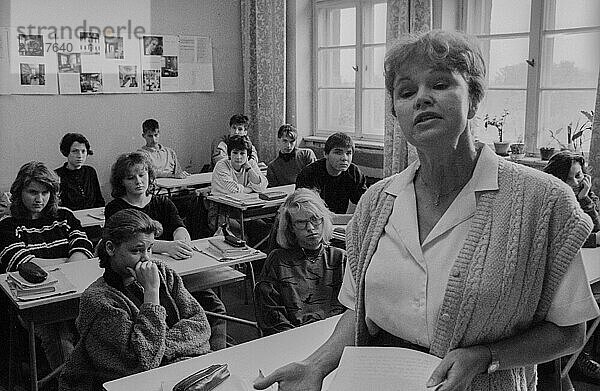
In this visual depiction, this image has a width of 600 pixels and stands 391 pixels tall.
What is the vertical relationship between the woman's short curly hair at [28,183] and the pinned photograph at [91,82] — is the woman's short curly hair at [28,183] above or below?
below

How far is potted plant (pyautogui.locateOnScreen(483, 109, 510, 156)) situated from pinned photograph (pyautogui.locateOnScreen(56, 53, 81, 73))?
3.91 meters

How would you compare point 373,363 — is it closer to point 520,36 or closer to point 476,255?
point 476,255

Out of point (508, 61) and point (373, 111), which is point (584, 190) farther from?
point (373, 111)

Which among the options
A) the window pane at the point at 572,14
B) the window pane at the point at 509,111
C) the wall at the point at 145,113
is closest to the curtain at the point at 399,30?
the window pane at the point at 509,111

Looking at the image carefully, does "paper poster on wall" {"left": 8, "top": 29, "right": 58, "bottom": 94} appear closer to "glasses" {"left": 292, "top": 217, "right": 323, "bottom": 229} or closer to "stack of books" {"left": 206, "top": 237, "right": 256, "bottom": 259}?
"stack of books" {"left": 206, "top": 237, "right": 256, "bottom": 259}

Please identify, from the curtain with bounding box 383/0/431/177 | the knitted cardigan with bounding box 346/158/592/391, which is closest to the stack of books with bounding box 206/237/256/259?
the curtain with bounding box 383/0/431/177

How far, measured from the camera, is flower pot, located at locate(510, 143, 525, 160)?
4844 millimetres

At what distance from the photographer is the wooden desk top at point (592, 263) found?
296 centimetres

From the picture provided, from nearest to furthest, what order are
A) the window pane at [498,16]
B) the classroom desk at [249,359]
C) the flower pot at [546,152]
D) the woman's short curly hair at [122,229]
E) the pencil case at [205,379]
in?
the pencil case at [205,379]
the classroom desk at [249,359]
the woman's short curly hair at [122,229]
the flower pot at [546,152]
the window pane at [498,16]

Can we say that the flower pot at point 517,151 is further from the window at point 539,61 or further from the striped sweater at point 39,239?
the striped sweater at point 39,239

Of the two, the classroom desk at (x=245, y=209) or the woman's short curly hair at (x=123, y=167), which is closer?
the woman's short curly hair at (x=123, y=167)

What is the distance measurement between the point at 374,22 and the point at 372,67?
44 cm

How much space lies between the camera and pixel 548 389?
2783 mm

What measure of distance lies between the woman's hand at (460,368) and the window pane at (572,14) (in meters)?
4.28
